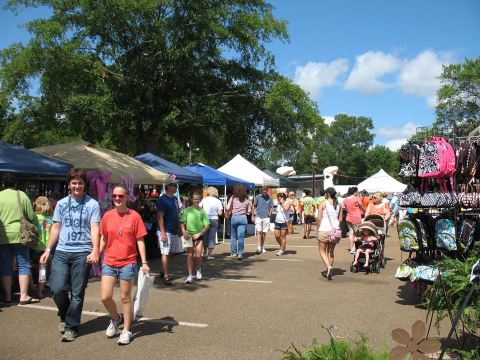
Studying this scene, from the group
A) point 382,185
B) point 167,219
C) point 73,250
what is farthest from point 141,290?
point 382,185

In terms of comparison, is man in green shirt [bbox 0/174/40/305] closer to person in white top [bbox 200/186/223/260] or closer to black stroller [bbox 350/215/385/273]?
person in white top [bbox 200/186/223/260]

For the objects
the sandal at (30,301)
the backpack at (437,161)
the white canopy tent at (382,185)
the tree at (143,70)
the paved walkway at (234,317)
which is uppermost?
the tree at (143,70)

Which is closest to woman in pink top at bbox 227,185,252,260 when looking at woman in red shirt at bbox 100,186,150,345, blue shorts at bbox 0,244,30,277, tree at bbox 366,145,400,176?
blue shorts at bbox 0,244,30,277

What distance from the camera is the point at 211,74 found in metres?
19.4

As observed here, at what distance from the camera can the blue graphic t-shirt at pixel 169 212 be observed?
826 cm

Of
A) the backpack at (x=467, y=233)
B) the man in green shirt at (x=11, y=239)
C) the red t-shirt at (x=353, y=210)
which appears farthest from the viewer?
the red t-shirt at (x=353, y=210)

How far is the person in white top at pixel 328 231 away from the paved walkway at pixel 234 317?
0.40m

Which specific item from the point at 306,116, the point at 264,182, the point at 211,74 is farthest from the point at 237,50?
the point at 264,182

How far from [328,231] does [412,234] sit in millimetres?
2315

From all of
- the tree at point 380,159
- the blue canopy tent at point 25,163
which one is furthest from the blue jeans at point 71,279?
the tree at point 380,159

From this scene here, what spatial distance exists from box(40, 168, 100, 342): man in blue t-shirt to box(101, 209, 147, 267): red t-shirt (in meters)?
0.14

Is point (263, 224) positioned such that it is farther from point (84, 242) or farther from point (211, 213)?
point (84, 242)

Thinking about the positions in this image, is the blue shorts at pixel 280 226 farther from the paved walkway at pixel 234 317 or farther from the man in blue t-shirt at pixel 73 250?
the man in blue t-shirt at pixel 73 250

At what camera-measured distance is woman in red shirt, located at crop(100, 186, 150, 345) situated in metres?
5.03
